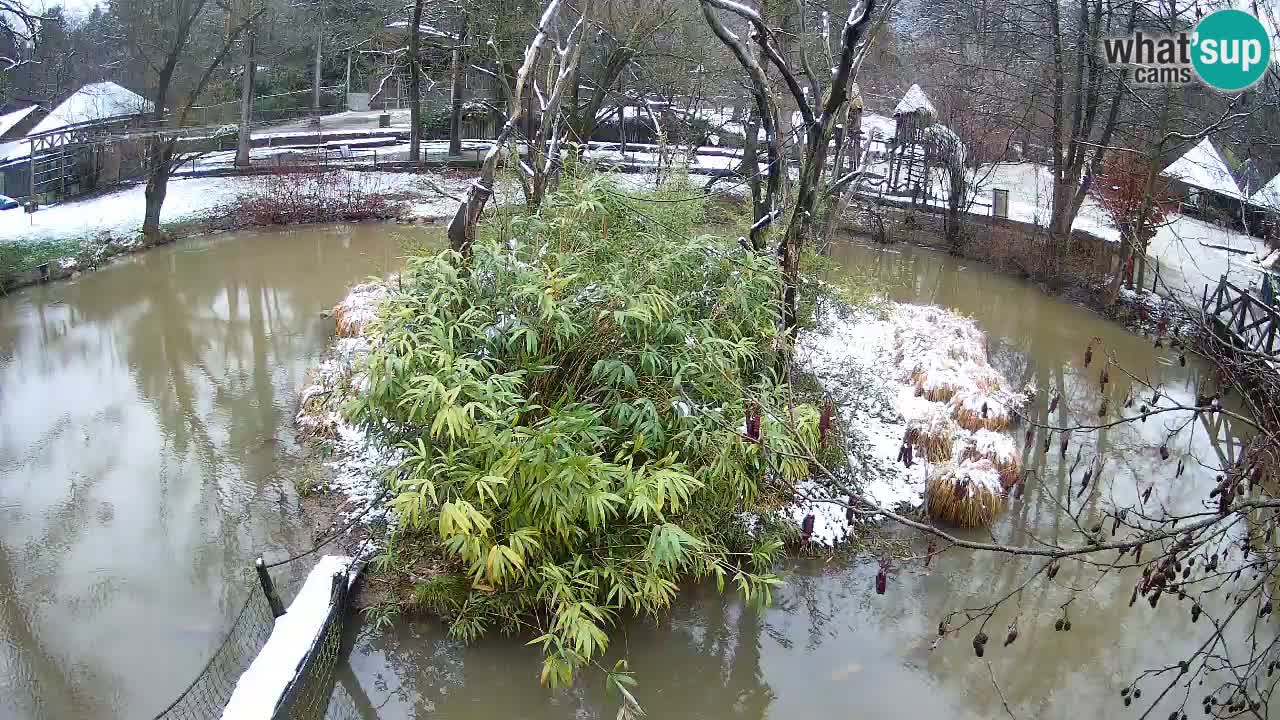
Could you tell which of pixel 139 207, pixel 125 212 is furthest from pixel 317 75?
pixel 125 212

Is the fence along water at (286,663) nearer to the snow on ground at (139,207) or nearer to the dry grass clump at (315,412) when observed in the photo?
the dry grass clump at (315,412)

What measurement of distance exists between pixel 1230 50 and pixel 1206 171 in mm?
4707

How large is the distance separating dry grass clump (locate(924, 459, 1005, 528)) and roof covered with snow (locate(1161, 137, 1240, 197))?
25.8 feet

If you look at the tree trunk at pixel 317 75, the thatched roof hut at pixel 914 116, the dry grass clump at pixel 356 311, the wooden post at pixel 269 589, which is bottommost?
the wooden post at pixel 269 589

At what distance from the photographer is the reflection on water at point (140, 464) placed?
5570 millimetres

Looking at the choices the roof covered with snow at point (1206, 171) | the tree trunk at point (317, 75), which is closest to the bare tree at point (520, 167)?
the roof covered with snow at point (1206, 171)

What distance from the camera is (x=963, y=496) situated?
23.0ft

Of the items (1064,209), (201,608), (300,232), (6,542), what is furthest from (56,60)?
(1064,209)

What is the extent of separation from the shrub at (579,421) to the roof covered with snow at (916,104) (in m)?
11.9

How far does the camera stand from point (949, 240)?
1527cm

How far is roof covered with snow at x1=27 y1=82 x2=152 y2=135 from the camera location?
629 inches

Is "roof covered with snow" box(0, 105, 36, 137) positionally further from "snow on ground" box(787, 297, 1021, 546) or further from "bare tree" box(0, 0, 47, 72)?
"snow on ground" box(787, 297, 1021, 546)

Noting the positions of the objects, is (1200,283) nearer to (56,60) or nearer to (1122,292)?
(1122,292)

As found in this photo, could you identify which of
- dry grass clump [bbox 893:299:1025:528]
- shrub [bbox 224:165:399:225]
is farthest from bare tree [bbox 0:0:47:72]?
dry grass clump [bbox 893:299:1025:528]
